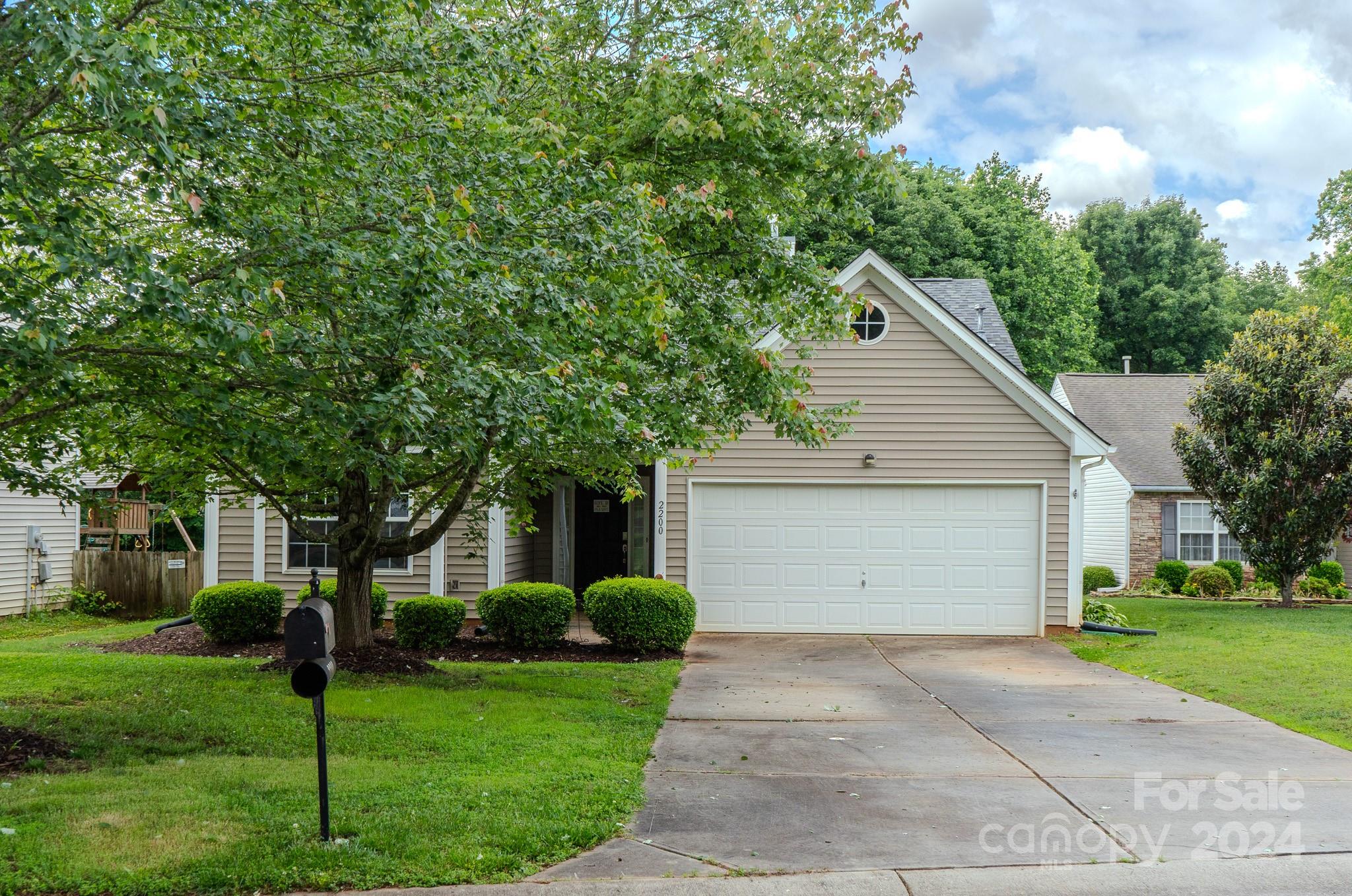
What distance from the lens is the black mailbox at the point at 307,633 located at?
16.7ft

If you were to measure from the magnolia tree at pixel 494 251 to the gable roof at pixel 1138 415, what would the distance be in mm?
15929

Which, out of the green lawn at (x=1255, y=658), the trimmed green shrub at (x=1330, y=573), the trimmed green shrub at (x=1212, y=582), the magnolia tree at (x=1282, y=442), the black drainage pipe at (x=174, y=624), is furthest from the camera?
the trimmed green shrub at (x=1330, y=573)

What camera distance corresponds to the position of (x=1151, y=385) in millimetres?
27688

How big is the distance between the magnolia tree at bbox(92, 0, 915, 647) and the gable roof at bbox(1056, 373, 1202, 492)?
15929 millimetres

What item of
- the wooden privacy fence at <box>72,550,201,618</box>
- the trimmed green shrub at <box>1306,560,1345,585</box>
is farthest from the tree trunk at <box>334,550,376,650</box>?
the trimmed green shrub at <box>1306,560,1345,585</box>

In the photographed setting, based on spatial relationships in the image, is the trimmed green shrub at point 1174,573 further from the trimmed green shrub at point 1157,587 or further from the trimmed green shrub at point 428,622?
the trimmed green shrub at point 428,622

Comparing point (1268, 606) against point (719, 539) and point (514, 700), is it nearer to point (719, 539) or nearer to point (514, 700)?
point (719, 539)

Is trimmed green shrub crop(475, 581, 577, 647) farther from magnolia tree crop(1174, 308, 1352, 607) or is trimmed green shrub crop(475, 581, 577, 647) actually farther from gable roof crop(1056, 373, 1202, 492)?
gable roof crop(1056, 373, 1202, 492)

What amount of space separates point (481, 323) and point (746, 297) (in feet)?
12.1

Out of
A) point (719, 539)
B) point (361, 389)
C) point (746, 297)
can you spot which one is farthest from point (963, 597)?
point (361, 389)

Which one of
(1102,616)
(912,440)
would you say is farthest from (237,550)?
(1102,616)

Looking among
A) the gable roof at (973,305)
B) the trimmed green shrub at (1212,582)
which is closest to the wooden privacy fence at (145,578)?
the gable roof at (973,305)

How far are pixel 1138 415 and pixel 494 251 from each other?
76.5 feet

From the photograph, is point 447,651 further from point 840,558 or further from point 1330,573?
point 1330,573
